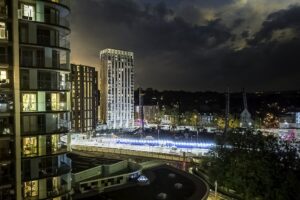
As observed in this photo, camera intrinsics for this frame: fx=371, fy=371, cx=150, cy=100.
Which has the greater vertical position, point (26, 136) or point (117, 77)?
point (117, 77)

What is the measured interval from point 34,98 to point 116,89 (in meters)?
164

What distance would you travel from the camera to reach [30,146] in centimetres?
2378

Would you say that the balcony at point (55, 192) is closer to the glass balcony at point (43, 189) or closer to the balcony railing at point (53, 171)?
the glass balcony at point (43, 189)

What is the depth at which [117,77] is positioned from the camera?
190 meters

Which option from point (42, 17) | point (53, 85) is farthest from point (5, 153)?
point (42, 17)

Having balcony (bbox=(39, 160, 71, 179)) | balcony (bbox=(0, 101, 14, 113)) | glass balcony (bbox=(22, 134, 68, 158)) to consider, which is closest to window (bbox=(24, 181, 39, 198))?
balcony (bbox=(39, 160, 71, 179))

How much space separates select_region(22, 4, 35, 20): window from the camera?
2359cm

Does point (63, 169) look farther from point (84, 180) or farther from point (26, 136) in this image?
point (84, 180)

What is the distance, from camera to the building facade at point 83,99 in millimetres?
148125

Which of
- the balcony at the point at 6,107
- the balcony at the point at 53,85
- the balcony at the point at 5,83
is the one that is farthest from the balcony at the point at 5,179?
the balcony at the point at 53,85

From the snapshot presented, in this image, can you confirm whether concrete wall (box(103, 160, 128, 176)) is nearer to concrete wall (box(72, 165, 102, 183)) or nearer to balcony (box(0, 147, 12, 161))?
concrete wall (box(72, 165, 102, 183))

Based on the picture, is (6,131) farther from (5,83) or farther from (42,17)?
(42,17)

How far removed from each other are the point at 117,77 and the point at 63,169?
16498 centimetres

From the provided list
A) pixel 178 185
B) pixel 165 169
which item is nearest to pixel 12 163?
pixel 178 185
